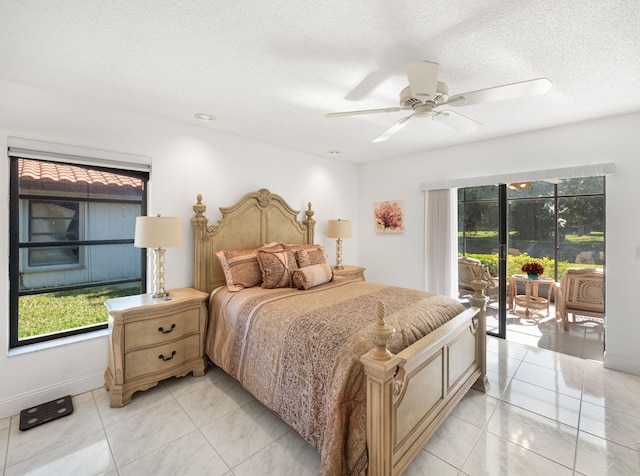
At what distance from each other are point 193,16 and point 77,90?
1484 mm

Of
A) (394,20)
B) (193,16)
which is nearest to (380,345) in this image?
(394,20)

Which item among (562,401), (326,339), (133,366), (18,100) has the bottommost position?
(562,401)

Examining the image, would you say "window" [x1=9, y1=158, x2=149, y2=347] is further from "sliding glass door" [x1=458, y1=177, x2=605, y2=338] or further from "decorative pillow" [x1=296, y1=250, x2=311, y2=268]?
"sliding glass door" [x1=458, y1=177, x2=605, y2=338]

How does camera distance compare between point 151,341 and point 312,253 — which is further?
point 312,253

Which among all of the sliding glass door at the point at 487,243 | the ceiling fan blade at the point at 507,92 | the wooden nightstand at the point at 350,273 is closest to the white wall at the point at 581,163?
the sliding glass door at the point at 487,243

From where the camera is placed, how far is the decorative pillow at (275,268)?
292cm

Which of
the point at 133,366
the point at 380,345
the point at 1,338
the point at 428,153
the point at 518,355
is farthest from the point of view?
the point at 428,153

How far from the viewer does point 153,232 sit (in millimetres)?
2420

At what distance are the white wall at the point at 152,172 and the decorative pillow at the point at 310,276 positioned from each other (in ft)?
3.77

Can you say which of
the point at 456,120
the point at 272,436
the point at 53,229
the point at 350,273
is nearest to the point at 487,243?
the point at 350,273

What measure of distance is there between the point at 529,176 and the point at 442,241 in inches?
47.9

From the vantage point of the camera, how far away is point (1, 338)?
2152 millimetres

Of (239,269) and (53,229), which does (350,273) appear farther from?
(53,229)

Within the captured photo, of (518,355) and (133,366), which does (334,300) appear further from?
(518,355)
